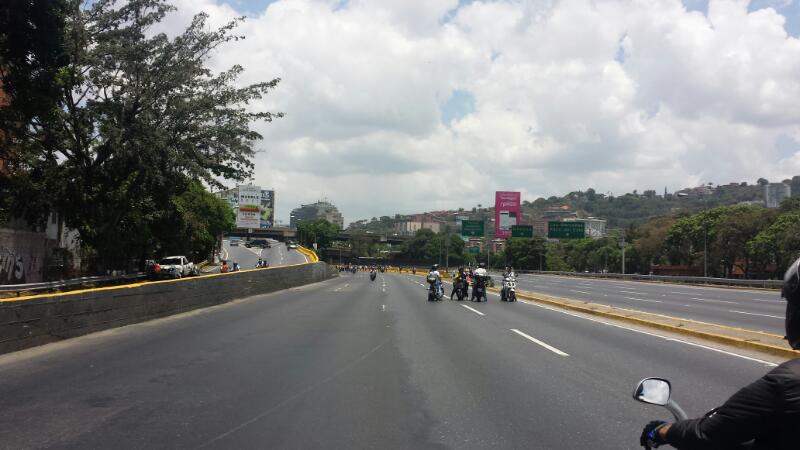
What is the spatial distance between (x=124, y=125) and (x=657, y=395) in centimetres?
2706

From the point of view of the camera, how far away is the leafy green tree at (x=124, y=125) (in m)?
25.8

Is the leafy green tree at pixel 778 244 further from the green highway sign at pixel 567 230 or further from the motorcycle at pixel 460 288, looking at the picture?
the motorcycle at pixel 460 288

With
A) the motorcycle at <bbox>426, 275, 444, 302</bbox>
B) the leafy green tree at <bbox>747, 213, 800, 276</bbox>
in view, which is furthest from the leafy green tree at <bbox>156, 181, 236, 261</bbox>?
the leafy green tree at <bbox>747, 213, 800, 276</bbox>

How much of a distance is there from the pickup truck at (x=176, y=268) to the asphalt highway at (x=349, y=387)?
25565mm

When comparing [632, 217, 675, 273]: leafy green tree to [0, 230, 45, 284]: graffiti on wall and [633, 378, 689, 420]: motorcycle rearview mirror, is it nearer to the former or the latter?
[0, 230, 45, 284]: graffiti on wall

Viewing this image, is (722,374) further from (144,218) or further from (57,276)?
(144,218)

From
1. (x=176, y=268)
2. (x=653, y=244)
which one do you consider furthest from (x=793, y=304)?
(x=653, y=244)

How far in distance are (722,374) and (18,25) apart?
21.6 metres

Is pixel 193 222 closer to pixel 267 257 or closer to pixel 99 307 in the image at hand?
pixel 99 307

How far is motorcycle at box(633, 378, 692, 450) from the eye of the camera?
3126 mm

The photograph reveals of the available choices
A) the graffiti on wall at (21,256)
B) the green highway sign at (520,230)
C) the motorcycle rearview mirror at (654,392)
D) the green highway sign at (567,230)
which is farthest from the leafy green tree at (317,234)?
the motorcycle rearview mirror at (654,392)

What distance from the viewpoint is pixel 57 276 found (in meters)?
31.4

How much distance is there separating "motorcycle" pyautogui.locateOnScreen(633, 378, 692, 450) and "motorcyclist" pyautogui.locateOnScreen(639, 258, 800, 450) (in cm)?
24

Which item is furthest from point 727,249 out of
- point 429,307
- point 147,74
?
point 147,74
